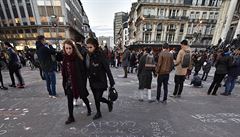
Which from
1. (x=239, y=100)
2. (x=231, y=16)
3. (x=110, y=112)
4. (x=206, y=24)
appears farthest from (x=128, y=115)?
(x=206, y=24)

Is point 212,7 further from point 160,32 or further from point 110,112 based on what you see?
point 110,112

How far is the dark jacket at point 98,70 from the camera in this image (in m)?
3.10

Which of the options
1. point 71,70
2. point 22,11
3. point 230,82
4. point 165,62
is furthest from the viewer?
point 22,11

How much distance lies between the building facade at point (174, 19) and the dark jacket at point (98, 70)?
39.2 m

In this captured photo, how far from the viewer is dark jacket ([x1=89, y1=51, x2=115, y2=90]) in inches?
122

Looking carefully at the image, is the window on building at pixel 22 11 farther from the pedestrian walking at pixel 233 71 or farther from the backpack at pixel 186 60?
the pedestrian walking at pixel 233 71

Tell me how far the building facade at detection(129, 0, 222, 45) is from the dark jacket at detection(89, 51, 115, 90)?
39.2 metres

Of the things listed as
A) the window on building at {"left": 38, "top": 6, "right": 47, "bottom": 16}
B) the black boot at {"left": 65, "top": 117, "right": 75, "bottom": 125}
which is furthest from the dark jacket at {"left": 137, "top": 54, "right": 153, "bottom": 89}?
the window on building at {"left": 38, "top": 6, "right": 47, "bottom": 16}

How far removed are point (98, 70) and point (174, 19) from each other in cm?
4335

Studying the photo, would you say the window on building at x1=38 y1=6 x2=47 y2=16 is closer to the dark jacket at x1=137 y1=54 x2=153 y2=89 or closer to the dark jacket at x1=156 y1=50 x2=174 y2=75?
the dark jacket at x1=137 y1=54 x2=153 y2=89

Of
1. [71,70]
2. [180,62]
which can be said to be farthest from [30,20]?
[180,62]

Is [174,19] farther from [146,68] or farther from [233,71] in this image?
[146,68]

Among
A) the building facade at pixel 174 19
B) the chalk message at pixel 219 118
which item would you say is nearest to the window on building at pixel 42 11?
the building facade at pixel 174 19

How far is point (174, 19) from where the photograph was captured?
1563 inches
